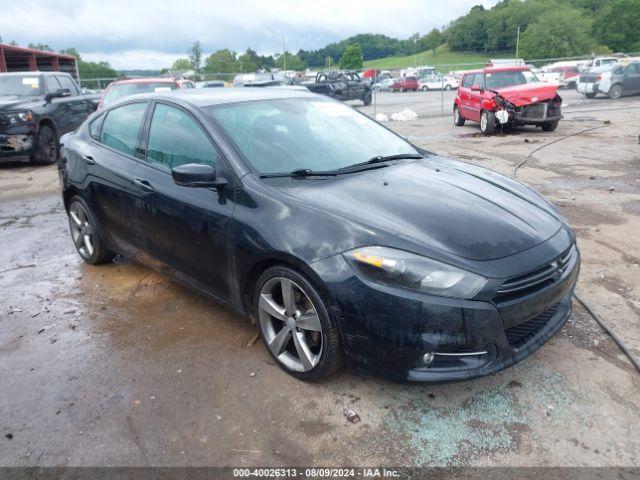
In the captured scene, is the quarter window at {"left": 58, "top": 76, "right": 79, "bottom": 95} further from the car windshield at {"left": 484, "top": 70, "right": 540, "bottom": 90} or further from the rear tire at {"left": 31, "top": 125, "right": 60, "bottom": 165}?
the car windshield at {"left": 484, "top": 70, "right": 540, "bottom": 90}

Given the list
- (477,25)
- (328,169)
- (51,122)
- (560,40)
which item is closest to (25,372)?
(328,169)

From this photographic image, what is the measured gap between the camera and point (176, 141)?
355 centimetres

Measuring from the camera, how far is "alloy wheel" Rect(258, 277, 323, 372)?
9.14 ft

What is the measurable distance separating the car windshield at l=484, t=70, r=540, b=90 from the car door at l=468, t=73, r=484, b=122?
0.21 meters

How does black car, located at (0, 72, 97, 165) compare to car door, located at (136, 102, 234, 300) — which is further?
black car, located at (0, 72, 97, 165)

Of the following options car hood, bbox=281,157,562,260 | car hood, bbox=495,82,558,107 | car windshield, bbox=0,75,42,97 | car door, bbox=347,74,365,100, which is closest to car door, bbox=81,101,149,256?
car hood, bbox=281,157,562,260

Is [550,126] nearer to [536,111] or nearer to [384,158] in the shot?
[536,111]

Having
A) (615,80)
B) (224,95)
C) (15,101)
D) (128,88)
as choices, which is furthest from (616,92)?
(224,95)

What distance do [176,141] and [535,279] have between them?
2.48 metres

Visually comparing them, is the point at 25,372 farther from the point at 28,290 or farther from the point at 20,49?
the point at 20,49

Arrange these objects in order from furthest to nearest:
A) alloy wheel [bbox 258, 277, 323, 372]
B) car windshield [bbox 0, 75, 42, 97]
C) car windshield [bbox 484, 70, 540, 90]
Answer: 1. car windshield [bbox 484, 70, 540, 90]
2. car windshield [bbox 0, 75, 42, 97]
3. alloy wheel [bbox 258, 277, 323, 372]

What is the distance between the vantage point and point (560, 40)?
74.7 meters

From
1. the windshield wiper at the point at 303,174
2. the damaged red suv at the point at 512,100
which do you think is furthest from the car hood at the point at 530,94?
the windshield wiper at the point at 303,174

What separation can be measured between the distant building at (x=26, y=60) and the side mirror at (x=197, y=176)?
21704 mm
